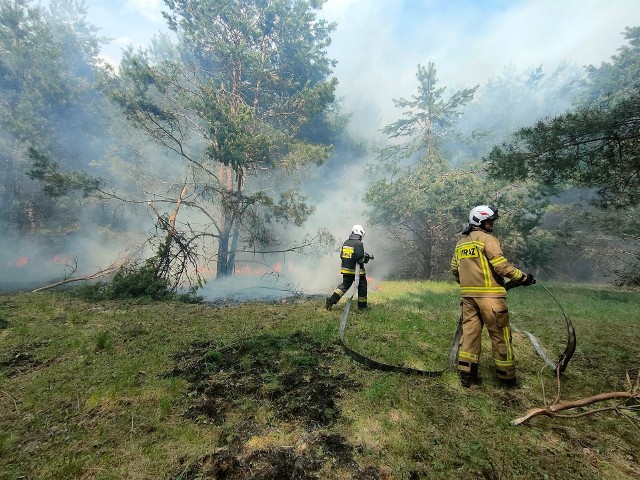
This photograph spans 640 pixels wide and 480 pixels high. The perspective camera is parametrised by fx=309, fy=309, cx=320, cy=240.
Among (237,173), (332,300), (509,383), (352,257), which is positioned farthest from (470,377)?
(237,173)

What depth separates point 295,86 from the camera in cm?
1866

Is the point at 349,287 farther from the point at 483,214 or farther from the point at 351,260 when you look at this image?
the point at 483,214

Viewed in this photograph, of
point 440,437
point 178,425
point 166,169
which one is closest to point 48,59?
point 166,169

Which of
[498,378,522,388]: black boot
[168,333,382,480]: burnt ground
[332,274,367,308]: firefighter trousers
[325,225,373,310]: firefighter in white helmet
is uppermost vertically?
[325,225,373,310]: firefighter in white helmet

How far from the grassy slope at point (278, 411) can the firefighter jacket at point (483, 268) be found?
1.21m

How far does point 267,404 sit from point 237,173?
11.6 metres

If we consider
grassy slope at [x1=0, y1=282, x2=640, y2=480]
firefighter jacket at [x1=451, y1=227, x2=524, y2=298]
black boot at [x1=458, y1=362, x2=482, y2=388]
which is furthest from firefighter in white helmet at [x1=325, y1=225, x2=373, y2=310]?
black boot at [x1=458, y1=362, x2=482, y2=388]

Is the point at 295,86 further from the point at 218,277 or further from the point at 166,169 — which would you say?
the point at 166,169

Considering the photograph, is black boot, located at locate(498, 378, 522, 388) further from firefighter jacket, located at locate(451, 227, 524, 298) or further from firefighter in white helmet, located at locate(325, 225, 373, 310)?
firefighter in white helmet, located at locate(325, 225, 373, 310)

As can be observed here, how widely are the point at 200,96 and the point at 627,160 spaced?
1487 cm

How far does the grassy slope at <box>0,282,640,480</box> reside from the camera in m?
2.46

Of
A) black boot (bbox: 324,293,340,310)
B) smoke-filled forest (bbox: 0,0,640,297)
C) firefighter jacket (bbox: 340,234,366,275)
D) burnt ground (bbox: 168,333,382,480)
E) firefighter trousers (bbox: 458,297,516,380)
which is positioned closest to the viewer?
burnt ground (bbox: 168,333,382,480)

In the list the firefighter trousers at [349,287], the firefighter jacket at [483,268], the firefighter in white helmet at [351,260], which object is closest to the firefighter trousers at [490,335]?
the firefighter jacket at [483,268]

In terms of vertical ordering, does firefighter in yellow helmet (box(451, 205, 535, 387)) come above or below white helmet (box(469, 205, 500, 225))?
below
